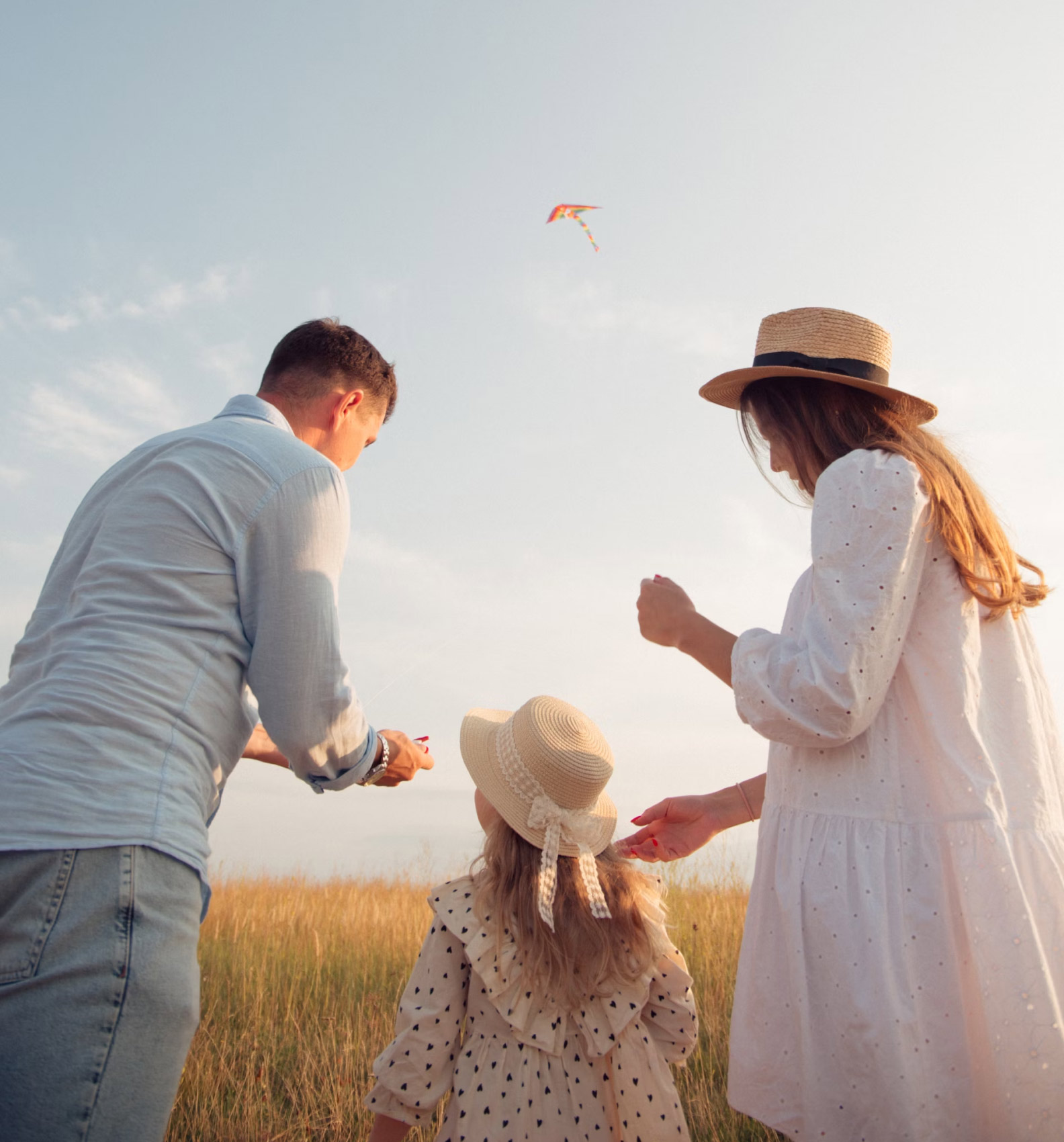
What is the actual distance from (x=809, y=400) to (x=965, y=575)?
0.61 m

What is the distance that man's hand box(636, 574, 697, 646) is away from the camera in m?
2.45

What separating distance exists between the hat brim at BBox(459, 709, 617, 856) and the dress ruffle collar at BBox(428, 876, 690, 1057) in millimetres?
275

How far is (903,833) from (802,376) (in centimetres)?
116

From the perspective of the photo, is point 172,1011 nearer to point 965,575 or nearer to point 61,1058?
point 61,1058

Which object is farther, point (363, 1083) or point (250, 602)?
point (363, 1083)

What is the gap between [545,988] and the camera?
2.72 meters

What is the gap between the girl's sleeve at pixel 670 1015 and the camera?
2895 millimetres

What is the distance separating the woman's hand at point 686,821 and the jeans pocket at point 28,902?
1.73 metres

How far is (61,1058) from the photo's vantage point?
1726 millimetres

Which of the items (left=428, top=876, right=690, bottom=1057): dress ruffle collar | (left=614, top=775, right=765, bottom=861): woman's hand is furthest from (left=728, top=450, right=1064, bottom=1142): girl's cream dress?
(left=614, top=775, right=765, bottom=861): woman's hand

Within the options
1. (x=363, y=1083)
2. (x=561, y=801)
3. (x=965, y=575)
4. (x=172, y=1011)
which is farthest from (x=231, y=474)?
(x=363, y=1083)

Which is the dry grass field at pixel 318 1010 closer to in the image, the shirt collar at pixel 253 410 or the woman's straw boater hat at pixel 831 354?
the shirt collar at pixel 253 410

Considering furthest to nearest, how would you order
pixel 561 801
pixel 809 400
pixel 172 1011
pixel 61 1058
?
pixel 561 801
pixel 809 400
pixel 172 1011
pixel 61 1058

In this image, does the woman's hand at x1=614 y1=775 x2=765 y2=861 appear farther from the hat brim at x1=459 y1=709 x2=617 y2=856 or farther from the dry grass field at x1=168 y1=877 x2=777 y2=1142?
the dry grass field at x1=168 y1=877 x2=777 y2=1142
